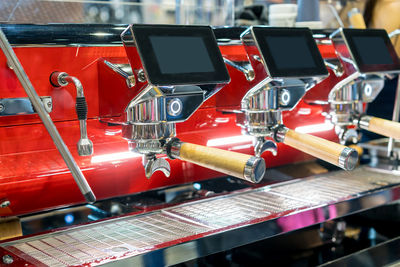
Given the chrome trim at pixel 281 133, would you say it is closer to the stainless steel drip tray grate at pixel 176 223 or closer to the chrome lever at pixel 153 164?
the stainless steel drip tray grate at pixel 176 223

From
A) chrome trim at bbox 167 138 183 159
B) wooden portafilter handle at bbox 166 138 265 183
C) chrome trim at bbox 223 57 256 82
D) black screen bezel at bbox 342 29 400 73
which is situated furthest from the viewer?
black screen bezel at bbox 342 29 400 73

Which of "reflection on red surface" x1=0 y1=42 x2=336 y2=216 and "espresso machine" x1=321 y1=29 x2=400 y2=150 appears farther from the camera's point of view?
"espresso machine" x1=321 y1=29 x2=400 y2=150

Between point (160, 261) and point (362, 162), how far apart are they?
2.97 ft

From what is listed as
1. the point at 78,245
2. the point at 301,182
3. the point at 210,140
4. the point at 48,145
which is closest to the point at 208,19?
the point at 210,140

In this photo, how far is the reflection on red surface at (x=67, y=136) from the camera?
0.96 metres

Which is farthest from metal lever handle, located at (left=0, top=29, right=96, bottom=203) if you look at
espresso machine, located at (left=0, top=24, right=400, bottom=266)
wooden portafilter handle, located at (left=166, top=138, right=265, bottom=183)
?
wooden portafilter handle, located at (left=166, top=138, right=265, bottom=183)

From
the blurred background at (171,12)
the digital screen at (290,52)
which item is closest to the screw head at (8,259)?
the blurred background at (171,12)

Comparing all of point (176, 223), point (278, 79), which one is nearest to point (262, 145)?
point (278, 79)

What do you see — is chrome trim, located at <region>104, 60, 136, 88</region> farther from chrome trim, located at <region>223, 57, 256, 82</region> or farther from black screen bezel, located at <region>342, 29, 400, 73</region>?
black screen bezel, located at <region>342, 29, 400, 73</region>

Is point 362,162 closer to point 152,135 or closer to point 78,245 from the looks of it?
point 152,135

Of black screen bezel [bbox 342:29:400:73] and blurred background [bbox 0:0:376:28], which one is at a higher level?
blurred background [bbox 0:0:376:28]

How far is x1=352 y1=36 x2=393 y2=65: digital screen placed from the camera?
1259 millimetres

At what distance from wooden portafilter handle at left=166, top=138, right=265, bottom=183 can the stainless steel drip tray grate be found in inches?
4.8

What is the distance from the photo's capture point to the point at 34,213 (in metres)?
1.03
